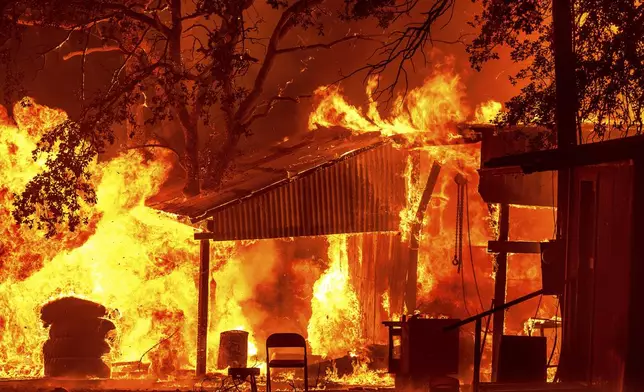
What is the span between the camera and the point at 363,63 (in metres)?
31.3

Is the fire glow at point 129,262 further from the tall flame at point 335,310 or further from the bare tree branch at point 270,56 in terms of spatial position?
the bare tree branch at point 270,56

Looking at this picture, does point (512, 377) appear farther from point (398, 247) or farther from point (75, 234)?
point (75, 234)

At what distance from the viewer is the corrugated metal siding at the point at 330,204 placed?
17.9 m

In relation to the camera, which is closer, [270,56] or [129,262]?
[129,262]

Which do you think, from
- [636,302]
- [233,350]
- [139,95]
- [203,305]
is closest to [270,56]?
[139,95]

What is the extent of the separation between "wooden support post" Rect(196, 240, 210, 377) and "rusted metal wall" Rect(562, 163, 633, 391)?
25.8 feet

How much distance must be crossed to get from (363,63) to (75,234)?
14638 mm

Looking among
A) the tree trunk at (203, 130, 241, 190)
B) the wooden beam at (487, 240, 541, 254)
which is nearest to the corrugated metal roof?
the tree trunk at (203, 130, 241, 190)

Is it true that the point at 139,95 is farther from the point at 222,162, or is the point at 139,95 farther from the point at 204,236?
the point at 204,236

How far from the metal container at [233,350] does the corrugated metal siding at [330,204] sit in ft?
6.75

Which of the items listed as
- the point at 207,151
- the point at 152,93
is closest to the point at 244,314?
the point at 207,151

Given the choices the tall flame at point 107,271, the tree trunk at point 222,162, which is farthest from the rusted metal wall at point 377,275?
the tree trunk at point 222,162

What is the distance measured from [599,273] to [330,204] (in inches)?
328

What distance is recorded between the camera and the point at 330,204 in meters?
18.8
